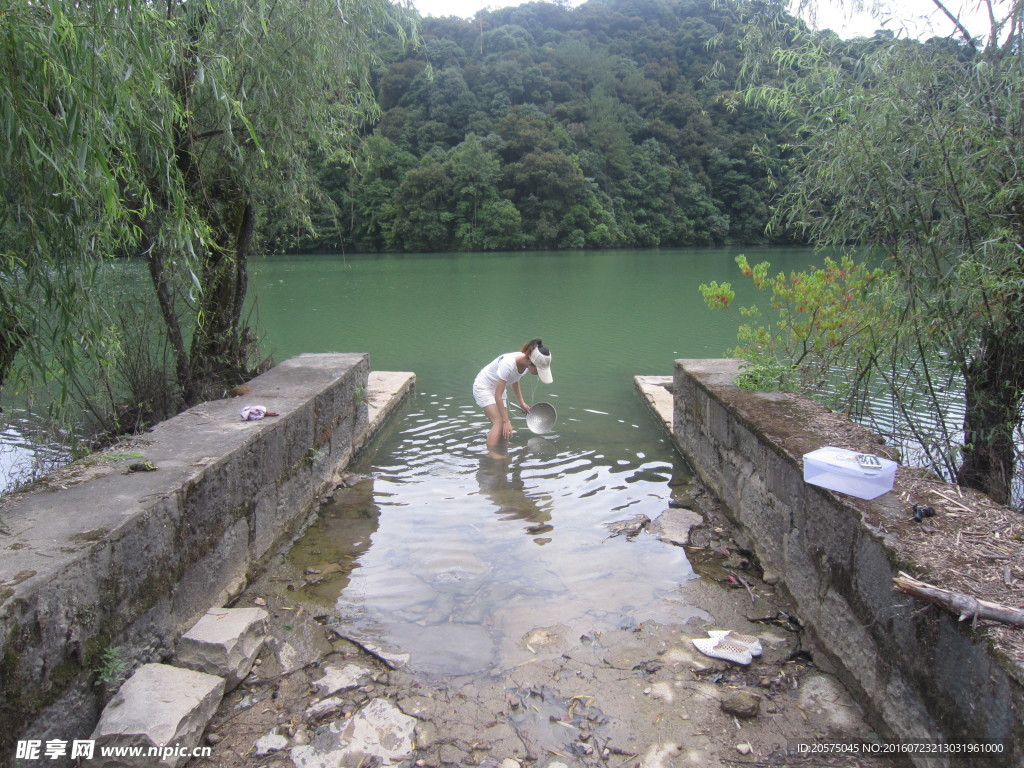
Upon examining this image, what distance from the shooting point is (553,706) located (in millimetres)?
3133

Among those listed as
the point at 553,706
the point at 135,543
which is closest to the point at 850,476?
the point at 553,706

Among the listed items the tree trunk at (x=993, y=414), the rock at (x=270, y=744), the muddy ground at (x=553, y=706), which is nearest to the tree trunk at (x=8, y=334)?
the muddy ground at (x=553, y=706)

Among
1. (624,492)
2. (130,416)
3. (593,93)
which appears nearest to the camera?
(624,492)

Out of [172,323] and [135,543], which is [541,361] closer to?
[172,323]

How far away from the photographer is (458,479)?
6410 millimetres

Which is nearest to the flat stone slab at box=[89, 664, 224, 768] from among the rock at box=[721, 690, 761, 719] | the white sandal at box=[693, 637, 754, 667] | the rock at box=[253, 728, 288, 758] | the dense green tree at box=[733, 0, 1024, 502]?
the rock at box=[253, 728, 288, 758]

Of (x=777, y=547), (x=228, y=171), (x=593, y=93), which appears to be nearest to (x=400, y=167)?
(x=593, y=93)

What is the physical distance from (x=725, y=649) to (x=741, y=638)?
17 cm

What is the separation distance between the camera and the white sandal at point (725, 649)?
3443 mm

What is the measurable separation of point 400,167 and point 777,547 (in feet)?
158

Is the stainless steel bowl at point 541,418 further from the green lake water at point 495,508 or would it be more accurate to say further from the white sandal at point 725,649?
the white sandal at point 725,649

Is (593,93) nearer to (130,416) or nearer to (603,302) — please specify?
(603,302)

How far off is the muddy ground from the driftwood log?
74 centimetres
